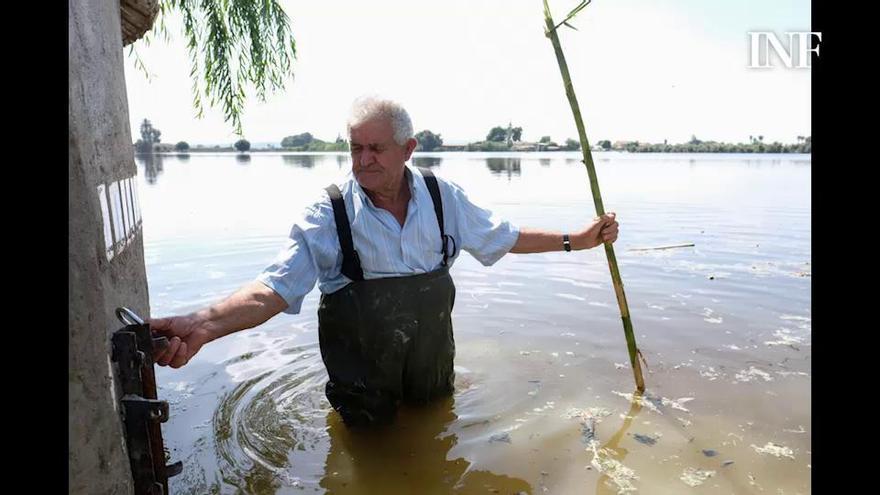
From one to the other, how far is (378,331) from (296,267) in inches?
25.2

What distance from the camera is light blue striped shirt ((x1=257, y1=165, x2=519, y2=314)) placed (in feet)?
9.27

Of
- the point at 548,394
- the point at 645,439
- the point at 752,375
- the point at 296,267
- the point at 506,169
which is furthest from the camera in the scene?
the point at 506,169

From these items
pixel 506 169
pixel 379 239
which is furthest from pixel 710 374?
pixel 506 169

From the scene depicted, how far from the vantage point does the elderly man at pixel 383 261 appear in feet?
9.62

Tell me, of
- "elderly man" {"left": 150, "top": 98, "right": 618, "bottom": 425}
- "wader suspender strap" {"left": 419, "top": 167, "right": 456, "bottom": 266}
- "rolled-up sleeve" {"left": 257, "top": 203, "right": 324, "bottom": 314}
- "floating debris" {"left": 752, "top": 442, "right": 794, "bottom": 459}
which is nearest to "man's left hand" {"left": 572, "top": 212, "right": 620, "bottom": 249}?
"elderly man" {"left": 150, "top": 98, "right": 618, "bottom": 425}

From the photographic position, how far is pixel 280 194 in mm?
18500

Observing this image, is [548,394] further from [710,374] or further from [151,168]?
[151,168]

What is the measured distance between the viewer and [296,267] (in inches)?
110

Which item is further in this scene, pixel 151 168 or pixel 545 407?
pixel 151 168

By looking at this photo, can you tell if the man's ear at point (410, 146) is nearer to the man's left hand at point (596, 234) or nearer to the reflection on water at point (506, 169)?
the man's left hand at point (596, 234)

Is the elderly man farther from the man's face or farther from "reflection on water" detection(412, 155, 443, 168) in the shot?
"reflection on water" detection(412, 155, 443, 168)
